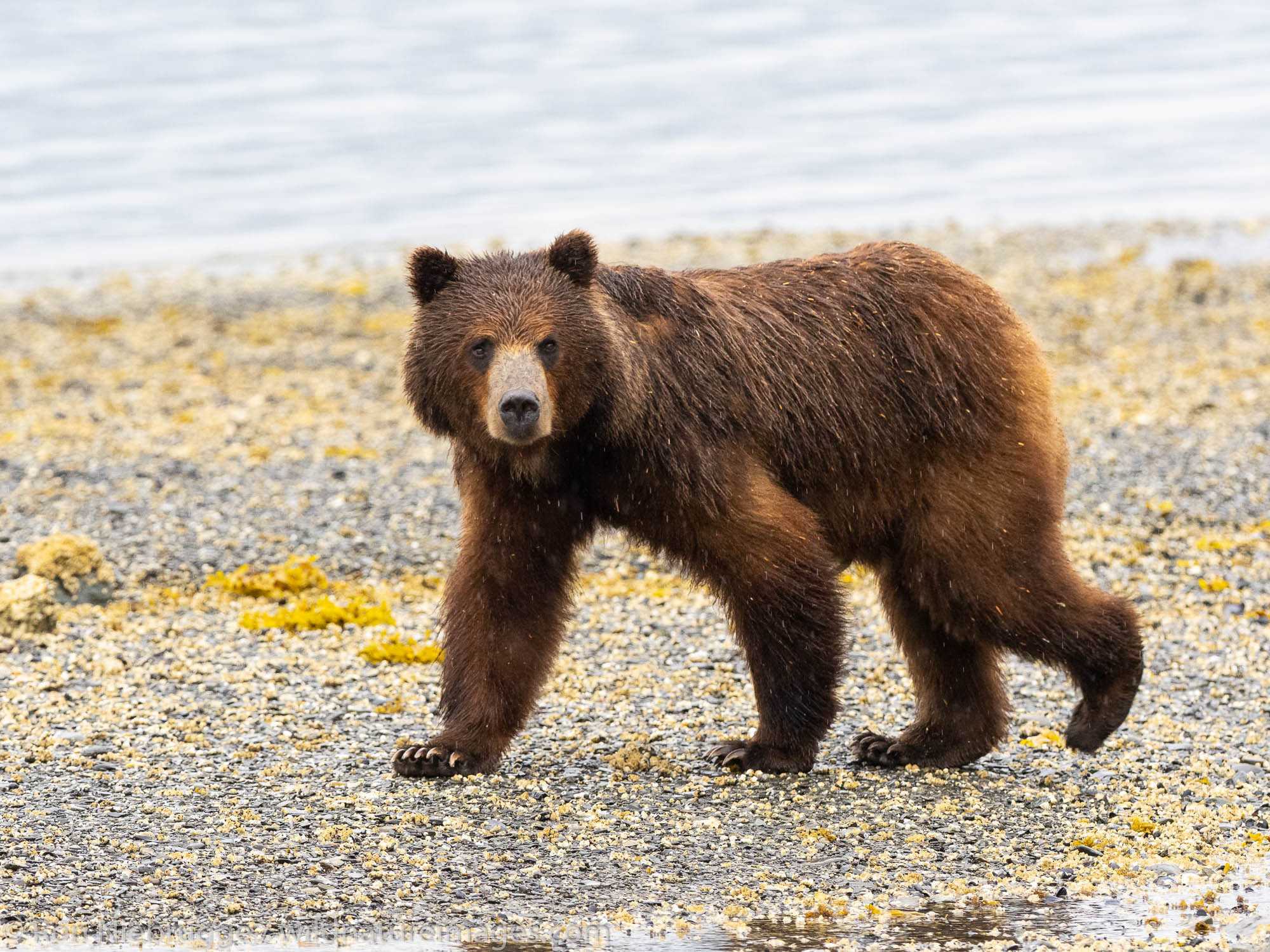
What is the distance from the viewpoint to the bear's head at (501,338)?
5207mm

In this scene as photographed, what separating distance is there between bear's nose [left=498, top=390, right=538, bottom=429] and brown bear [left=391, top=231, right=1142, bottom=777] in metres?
0.22

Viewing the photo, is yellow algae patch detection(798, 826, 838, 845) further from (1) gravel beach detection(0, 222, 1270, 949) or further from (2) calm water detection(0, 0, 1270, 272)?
(2) calm water detection(0, 0, 1270, 272)

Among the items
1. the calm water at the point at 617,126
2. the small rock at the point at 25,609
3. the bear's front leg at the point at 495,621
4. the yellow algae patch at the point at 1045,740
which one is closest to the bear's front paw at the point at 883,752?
the yellow algae patch at the point at 1045,740

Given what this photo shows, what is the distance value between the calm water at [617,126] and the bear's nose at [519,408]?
12.8 meters

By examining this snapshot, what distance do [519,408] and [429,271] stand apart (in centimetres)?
66

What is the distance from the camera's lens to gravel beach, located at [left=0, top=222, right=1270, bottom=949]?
15.1 ft

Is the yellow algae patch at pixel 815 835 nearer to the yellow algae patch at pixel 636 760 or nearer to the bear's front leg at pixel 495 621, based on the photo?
the yellow algae patch at pixel 636 760

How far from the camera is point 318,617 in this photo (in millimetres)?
7199

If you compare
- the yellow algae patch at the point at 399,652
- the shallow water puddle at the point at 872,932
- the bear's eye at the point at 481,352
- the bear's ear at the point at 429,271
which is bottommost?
the shallow water puddle at the point at 872,932

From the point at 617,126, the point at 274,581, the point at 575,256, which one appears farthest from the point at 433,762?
the point at 617,126

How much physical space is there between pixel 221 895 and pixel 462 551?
1.47 meters

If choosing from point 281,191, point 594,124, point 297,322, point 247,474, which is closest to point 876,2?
point 594,124

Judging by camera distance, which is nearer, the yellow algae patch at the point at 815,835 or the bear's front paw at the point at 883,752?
the yellow algae patch at the point at 815,835

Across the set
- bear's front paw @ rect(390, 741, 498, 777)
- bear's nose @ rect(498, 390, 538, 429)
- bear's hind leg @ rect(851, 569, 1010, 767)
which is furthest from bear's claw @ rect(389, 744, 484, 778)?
bear's hind leg @ rect(851, 569, 1010, 767)
